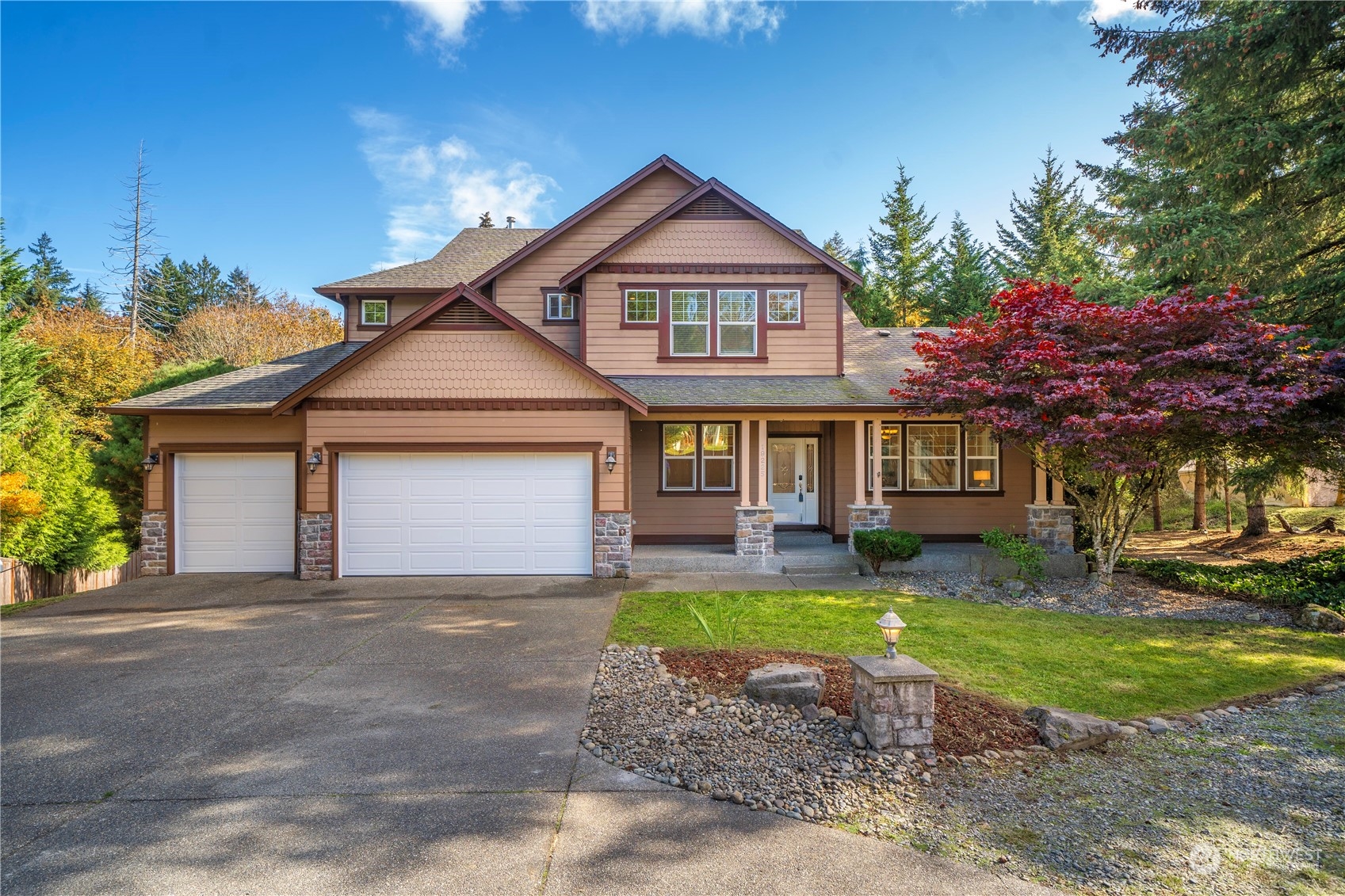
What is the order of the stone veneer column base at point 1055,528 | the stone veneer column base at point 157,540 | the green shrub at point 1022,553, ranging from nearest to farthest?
the green shrub at point 1022,553
the stone veneer column base at point 157,540
the stone veneer column base at point 1055,528

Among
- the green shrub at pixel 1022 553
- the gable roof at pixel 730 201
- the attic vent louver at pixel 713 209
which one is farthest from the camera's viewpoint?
the attic vent louver at pixel 713 209

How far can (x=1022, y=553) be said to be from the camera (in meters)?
9.88

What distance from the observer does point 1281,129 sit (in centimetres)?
886

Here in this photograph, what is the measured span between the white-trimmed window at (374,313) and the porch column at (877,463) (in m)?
11.9

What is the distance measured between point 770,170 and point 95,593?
59.0 feet

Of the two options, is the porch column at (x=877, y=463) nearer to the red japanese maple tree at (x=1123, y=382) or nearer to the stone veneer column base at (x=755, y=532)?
the red japanese maple tree at (x=1123, y=382)

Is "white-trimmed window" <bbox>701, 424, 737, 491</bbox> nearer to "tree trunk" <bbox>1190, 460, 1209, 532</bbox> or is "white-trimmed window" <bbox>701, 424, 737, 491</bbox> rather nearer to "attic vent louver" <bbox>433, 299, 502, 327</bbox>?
"attic vent louver" <bbox>433, 299, 502, 327</bbox>

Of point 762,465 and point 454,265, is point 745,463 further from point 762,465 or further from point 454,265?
point 454,265

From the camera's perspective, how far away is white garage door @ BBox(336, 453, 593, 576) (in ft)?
34.8

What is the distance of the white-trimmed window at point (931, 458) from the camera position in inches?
524

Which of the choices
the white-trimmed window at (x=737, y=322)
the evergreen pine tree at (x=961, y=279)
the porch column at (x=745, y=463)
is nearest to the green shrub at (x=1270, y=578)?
the porch column at (x=745, y=463)

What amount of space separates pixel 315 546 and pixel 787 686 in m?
8.91

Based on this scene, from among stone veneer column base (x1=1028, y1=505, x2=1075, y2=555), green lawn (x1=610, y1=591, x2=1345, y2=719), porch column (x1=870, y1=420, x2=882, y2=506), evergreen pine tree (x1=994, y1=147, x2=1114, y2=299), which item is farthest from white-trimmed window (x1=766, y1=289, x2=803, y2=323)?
evergreen pine tree (x1=994, y1=147, x2=1114, y2=299)

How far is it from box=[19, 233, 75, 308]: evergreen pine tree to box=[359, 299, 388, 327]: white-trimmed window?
21576mm
